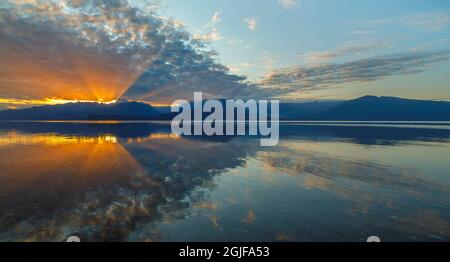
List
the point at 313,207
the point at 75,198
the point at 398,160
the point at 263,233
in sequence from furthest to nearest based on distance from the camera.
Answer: the point at 398,160 → the point at 75,198 → the point at 313,207 → the point at 263,233

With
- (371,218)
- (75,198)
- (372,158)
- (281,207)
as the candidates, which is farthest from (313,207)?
(372,158)

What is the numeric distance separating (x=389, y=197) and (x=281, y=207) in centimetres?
660

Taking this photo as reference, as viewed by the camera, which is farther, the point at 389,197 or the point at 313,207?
the point at 389,197

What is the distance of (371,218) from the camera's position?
435 inches

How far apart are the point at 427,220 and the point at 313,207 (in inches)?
186

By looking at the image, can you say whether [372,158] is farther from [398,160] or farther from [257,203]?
[257,203]

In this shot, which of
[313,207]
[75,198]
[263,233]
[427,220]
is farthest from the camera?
[75,198]
